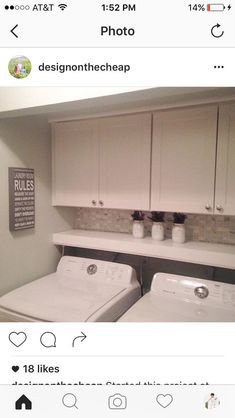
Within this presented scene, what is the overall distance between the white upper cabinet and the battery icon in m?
0.77

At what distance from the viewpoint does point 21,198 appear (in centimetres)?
138

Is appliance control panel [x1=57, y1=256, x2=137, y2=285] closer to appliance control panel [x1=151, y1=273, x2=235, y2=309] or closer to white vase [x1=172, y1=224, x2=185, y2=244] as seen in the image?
appliance control panel [x1=151, y1=273, x2=235, y2=309]

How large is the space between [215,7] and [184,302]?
111 centimetres

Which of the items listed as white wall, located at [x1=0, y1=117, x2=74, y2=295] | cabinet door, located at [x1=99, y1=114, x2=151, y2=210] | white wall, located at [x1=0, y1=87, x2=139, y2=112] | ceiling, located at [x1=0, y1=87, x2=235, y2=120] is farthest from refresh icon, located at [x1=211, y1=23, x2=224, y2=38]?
white wall, located at [x1=0, y1=117, x2=74, y2=295]

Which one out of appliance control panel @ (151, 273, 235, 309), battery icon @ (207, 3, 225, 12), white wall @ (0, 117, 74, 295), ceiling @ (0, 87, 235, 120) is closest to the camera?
battery icon @ (207, 3, 225, 12)

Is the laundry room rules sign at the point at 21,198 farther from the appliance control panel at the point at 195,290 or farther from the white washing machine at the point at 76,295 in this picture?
the appliance control panel at the point at 195,290

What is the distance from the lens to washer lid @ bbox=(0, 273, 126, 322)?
103 cm

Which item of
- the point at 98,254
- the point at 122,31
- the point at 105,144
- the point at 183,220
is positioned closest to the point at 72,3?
the point at 122,31

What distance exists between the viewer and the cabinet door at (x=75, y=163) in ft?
4.91

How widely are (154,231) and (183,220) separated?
0.19 meters
